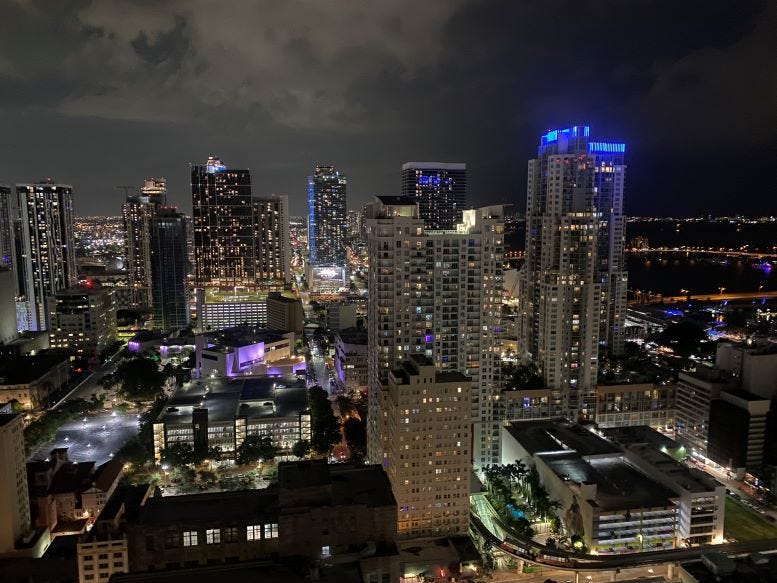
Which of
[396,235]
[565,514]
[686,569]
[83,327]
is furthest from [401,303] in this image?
[83,327]

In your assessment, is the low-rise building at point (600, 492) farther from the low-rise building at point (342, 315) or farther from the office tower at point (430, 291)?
the low-rise building at point (342, 315)

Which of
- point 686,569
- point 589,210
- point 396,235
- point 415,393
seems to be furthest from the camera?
point 589,210

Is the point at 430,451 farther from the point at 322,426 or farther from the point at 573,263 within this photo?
the point at 573,263

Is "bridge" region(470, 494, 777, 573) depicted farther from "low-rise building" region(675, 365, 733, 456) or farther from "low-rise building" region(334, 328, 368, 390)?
"low-rise building" region(334, 328, 368, 390)

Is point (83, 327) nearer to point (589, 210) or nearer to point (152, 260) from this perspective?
point (152, 260)

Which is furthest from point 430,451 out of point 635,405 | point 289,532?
point 635,405

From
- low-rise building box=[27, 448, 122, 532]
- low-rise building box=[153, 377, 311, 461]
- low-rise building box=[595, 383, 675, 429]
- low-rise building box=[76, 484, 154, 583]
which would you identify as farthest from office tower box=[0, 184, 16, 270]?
low-rise building box=[595, 383, 675, 429]

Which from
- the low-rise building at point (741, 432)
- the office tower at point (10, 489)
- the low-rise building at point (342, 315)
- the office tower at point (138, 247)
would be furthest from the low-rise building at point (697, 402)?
the office tower at point (138, 247)
